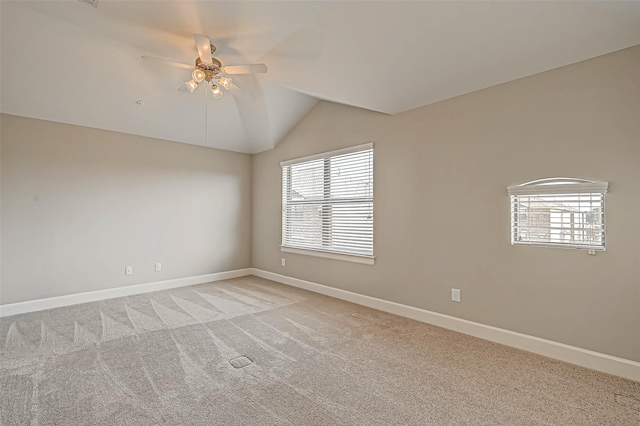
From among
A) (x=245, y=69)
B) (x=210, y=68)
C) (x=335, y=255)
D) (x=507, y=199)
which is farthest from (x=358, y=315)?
(x=210, y=68)

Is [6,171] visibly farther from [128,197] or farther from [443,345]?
[443,345]

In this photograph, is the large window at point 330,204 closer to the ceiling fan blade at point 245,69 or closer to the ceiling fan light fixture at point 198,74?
the ceiling fan blade at point 245,69

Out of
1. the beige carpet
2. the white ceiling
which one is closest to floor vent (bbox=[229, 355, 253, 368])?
the beige carpet

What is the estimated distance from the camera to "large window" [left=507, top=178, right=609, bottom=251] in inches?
96.9

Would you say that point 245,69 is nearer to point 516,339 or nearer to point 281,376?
point 281,376

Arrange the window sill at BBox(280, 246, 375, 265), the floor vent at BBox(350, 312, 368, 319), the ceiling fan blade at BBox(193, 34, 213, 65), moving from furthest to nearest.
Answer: the window sill at BBox(280, 246, 375, 265) → the floor vent at BBox(350, 312, 368, 319) → the ceiling fan blade at BBox(193, 34, 213, 65)

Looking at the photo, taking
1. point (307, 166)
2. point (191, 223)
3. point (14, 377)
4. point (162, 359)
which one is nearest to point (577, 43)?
point (307, 166)

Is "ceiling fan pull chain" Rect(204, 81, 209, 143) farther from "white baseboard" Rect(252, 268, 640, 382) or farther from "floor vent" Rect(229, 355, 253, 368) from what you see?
"floor vent" Rect(229, 355, 253, 368)

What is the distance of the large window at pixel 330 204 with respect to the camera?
164 inches

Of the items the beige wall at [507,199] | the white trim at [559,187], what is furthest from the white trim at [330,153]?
the white trim at [559,187]

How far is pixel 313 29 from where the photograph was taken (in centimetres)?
276

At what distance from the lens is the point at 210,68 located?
114 inches

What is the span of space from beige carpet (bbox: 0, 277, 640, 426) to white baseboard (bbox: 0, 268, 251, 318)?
25 cm

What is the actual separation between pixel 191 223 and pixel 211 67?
10.3 ft
